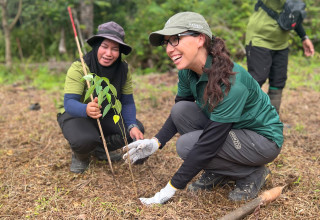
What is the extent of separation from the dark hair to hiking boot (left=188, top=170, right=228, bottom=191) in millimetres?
699

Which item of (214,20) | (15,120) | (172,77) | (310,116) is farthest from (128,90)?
(214,20)

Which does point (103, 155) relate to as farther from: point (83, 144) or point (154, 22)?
point (154, 22)

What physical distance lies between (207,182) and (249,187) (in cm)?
31

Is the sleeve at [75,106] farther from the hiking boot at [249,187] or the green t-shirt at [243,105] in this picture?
the hiking boot at [249,187]

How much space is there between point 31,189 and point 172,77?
13.1 feet

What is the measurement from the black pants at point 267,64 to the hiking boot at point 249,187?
1393mm

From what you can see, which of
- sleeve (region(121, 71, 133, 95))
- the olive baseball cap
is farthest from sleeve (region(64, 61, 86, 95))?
the olive baseball cap

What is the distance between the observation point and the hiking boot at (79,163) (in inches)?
101

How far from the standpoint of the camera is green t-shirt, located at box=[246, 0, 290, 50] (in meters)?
3.23

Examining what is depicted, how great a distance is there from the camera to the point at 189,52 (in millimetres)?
1824

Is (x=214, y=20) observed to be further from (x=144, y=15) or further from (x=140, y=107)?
(x=140, y=107)

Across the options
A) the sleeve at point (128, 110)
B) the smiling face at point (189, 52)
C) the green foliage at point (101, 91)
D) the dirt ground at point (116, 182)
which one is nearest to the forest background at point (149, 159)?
the dirt ground at point (116, 182)

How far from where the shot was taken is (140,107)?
4414 mm

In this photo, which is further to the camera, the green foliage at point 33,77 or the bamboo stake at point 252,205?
the green foliage at point 33,77
